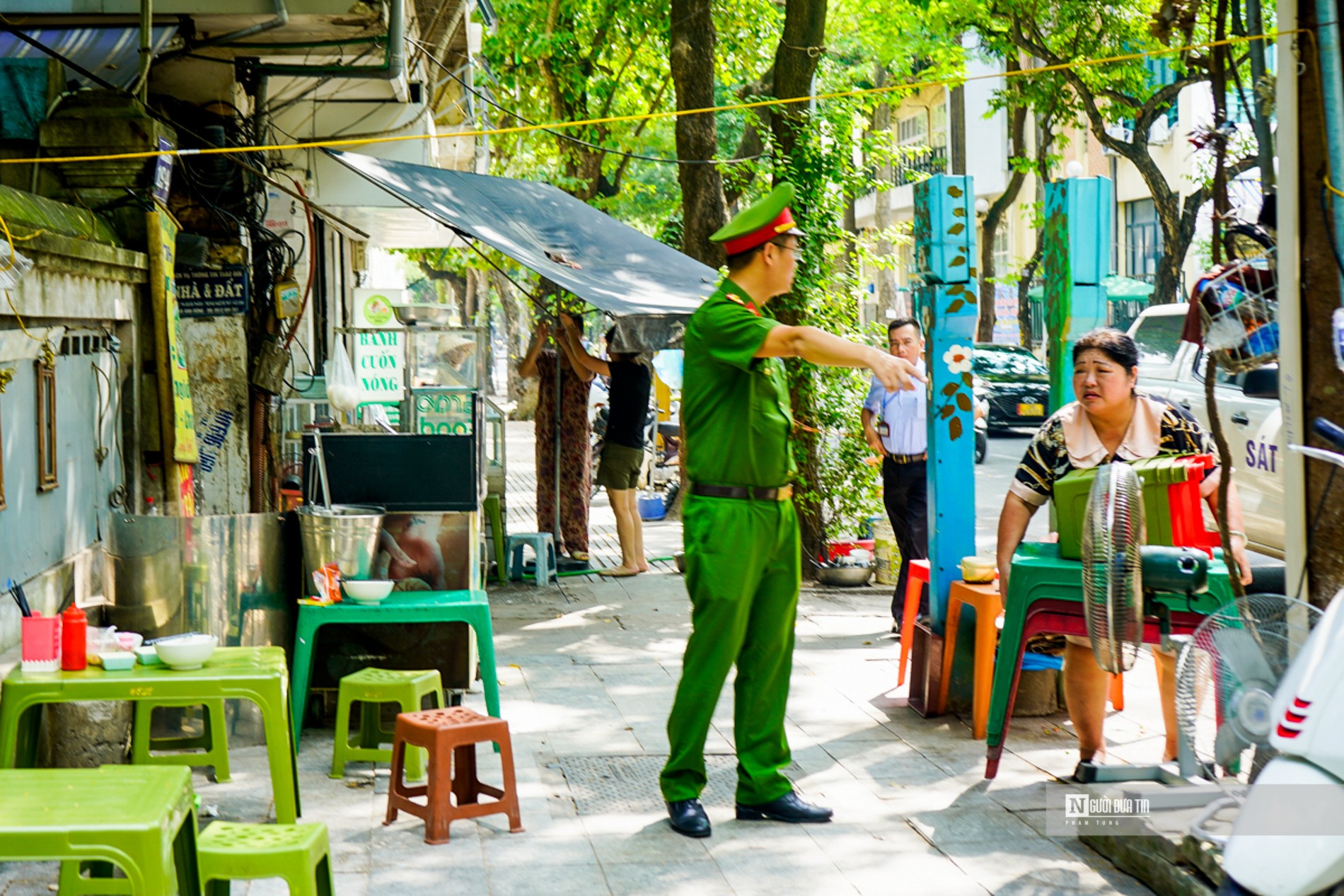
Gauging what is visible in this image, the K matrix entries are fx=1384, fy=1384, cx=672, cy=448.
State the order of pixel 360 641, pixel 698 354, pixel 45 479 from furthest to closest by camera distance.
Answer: pixel 360 641 → pixel 45 479 → pixel 698 354

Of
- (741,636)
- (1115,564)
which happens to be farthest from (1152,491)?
(741,636)

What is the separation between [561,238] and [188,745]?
14.3ft

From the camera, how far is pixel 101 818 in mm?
3031

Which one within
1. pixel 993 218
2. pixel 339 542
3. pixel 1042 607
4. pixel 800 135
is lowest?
pixel 1042 607

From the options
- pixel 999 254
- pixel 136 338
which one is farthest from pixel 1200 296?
pixel 999 254

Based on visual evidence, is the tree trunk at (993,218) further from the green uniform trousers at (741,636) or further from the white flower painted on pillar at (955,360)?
the green uniform trousers at (741,636)

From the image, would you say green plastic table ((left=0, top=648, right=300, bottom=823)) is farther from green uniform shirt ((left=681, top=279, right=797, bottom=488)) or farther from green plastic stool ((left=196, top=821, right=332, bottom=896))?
green uniform shirt ((left=681, top=279, right=797, bottom=488))

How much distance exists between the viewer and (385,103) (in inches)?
448

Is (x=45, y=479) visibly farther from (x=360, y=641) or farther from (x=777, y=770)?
(x=777, y=770)

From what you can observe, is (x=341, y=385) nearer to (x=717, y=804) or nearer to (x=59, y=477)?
(x=59, y=477)

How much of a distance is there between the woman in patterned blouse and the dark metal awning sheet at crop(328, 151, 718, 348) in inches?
118

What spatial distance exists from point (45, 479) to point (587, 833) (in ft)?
8.17

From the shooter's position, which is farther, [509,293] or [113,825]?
[509,293]

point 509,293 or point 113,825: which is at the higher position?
point 509,293
